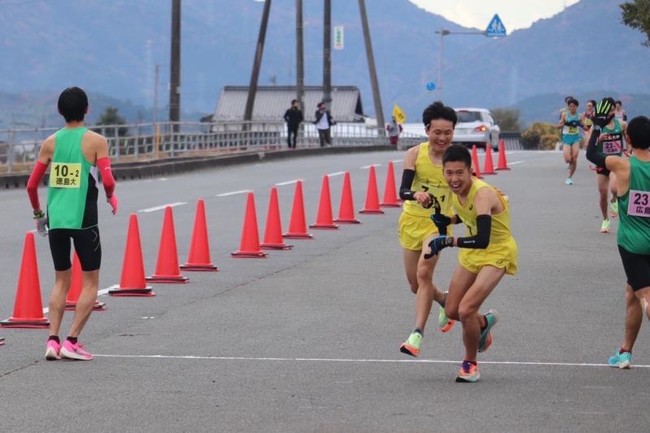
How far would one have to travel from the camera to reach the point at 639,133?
9516mm

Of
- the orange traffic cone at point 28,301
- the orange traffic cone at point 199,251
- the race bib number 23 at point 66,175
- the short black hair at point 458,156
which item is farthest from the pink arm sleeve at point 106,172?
the orange traffic cone at point 199,251

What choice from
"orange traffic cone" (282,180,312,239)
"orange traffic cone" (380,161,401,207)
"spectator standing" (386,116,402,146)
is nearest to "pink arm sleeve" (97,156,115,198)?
"orange traffic cone" (282,180,312,239)

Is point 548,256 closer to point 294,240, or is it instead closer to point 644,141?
point 294,240

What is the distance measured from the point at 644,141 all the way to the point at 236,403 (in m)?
2.96

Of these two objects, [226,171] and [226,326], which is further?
[226,171]

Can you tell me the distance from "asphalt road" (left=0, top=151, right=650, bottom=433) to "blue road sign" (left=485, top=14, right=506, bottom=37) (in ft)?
243

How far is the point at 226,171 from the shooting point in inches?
1550

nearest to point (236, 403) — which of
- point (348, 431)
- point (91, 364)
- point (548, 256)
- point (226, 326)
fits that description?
point (348, 431)

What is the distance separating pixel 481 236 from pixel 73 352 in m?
2.95

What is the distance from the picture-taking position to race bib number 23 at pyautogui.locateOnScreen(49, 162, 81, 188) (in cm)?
1051

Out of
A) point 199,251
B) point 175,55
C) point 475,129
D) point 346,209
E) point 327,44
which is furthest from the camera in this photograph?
point 327,44

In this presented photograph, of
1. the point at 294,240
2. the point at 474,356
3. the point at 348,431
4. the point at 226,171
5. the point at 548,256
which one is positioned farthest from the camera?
the point at 226,171

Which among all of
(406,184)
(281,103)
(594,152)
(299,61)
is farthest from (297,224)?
(281,103)

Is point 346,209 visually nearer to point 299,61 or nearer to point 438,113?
point 438,113
